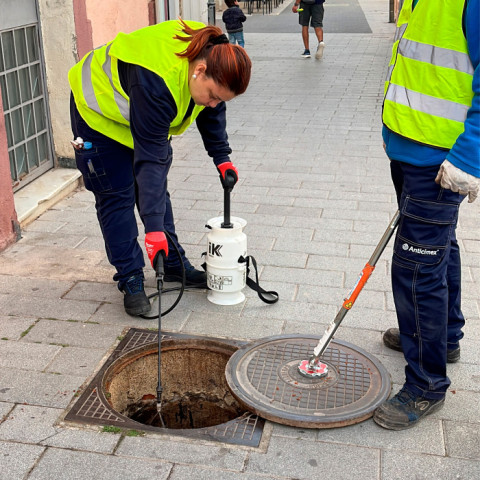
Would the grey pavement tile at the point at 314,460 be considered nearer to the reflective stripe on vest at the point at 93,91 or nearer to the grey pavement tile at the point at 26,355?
the grey pavement tile at the point at 26,355

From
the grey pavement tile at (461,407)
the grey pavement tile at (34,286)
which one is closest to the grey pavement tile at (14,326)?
the grey pavement tile at (34,286)

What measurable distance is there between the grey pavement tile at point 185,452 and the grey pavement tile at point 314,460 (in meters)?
0.07

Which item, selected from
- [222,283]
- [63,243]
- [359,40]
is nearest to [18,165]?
[63,243]

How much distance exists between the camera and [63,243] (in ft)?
16.4

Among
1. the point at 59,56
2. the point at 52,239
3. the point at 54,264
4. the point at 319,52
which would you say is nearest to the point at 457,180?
the point at 54,264

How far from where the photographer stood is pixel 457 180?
8.66 feet

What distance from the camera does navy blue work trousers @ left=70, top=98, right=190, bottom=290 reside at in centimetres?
378

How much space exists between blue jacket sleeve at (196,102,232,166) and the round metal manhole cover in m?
1.17

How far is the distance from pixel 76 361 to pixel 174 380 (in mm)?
541

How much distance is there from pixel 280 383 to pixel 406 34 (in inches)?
66.1

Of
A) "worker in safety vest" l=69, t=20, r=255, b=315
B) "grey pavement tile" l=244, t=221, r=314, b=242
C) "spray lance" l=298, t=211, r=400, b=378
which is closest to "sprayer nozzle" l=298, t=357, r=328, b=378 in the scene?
"spray lance" l=298, t=211, r=400, b=378

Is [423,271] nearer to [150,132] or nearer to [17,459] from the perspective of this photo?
[150,132]

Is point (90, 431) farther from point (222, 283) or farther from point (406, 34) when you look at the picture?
point (406, 34)

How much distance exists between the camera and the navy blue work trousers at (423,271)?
2848mm
